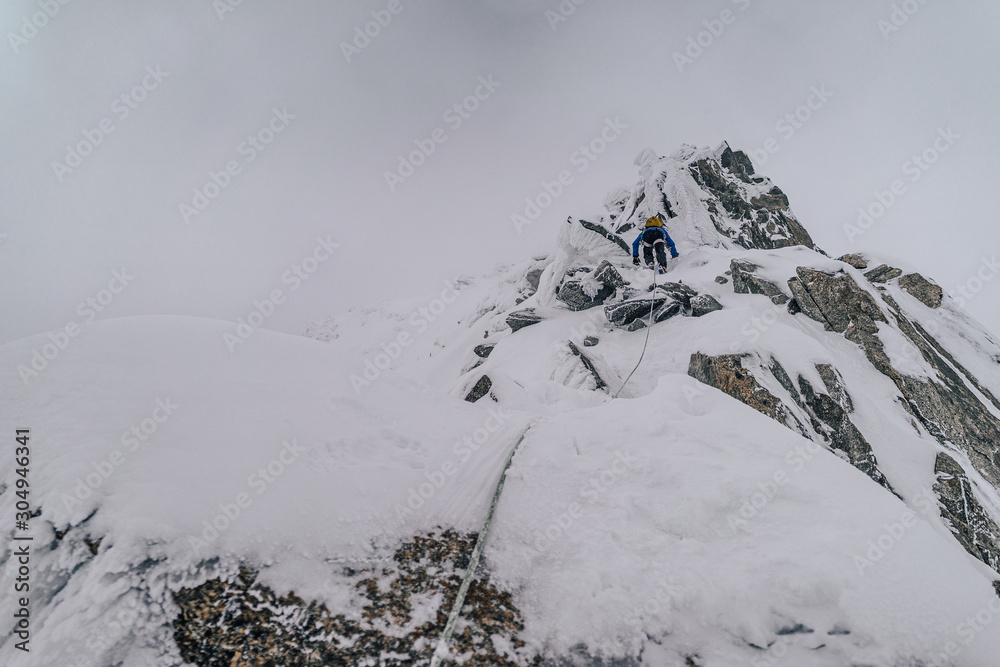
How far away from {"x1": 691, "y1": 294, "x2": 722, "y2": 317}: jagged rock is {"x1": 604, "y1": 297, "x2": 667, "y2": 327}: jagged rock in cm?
126

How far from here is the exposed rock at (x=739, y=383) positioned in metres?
9.38

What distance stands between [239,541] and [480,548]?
2.26 meters

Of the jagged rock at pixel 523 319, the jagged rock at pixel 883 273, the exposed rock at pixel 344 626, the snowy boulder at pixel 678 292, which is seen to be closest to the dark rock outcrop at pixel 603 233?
the snowy boulder at pixel 678 292

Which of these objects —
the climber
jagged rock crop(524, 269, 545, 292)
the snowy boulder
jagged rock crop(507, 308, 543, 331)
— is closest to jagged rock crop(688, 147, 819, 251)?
jagged rock crop(524, 269, 545, 292)

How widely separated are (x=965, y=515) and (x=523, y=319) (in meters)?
16.1

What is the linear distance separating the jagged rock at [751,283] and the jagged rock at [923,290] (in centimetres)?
948

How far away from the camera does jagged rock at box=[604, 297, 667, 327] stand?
15.7m

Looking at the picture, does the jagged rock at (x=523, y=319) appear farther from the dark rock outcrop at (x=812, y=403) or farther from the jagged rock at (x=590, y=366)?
the dark rock outcrop at (x=812, y=403)

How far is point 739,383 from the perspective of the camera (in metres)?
10.1

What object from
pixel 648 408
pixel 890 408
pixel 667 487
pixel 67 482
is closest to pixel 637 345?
pixel 890 408

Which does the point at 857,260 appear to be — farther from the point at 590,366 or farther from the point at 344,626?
the point at 344,626

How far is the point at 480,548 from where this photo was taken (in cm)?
397

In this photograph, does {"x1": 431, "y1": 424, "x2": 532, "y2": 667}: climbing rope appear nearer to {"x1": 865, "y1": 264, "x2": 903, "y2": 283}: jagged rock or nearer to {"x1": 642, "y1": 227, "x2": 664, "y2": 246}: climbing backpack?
{"x1": 642, "y1": 227, "x2": 664, "y2": 246}: climbing backpack

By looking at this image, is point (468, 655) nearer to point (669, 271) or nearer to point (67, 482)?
point (67, 482)
